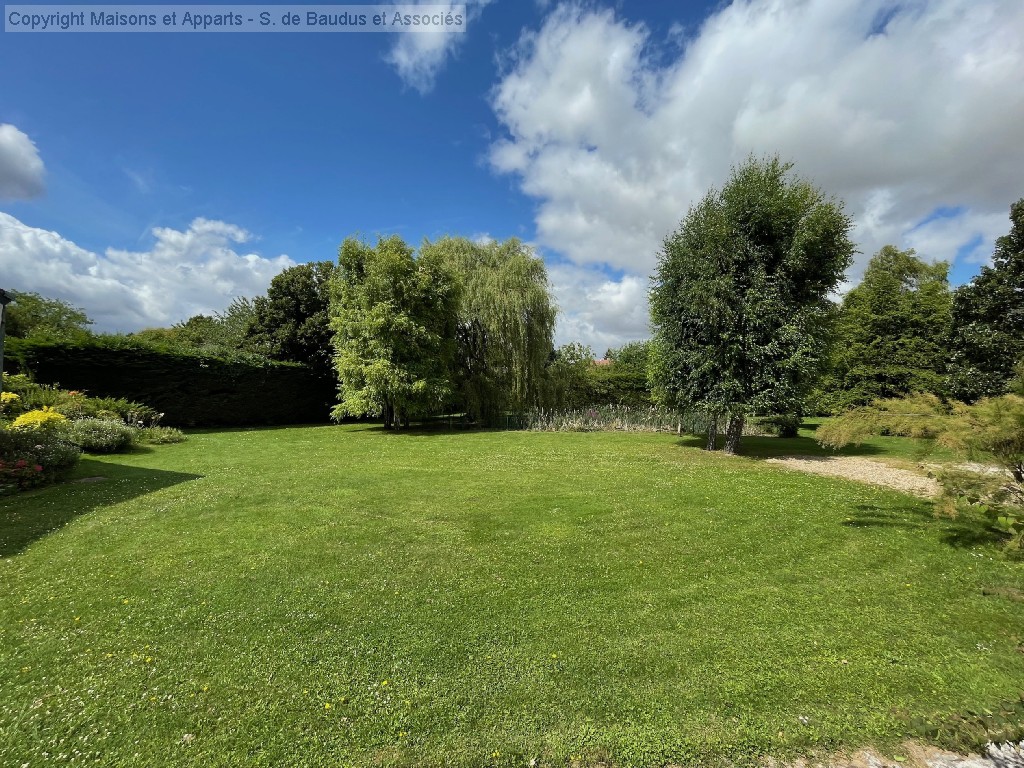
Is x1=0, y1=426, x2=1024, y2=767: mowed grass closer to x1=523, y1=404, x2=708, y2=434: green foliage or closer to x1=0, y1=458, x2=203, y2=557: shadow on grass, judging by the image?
x1=0, y1=458, x2=203, y2=557: shadow on grass

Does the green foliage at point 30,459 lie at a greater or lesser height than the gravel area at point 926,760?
greater

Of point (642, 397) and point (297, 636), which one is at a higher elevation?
point (642, 397)

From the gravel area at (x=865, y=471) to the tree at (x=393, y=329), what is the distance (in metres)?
12.3

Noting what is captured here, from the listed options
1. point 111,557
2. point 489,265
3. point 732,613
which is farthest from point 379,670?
point 489,265

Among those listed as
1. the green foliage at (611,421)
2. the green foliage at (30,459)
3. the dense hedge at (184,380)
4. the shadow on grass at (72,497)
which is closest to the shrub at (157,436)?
the shadow on grass at (72,497)

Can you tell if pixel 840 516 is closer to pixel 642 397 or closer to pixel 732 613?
pixel 732 613

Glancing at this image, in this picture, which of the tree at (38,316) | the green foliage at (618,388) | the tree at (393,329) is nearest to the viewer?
the tree at (393,329)

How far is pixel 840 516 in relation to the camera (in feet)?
21.6

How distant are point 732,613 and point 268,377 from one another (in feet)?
72.6

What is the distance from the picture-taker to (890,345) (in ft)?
69.8

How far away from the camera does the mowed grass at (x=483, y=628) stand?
2.66m

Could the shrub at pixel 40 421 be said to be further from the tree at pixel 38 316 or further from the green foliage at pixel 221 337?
the tree at pixel 38 316

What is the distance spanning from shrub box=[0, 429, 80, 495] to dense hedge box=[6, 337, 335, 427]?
26.7 ft

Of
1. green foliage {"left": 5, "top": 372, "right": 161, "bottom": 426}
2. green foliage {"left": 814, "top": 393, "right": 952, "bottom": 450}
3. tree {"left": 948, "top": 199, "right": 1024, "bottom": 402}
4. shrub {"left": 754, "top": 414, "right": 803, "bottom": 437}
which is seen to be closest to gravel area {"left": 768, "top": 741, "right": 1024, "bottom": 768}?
green foliage {"left": 814, "top": 393, "right": 952, "bottom": 450}
